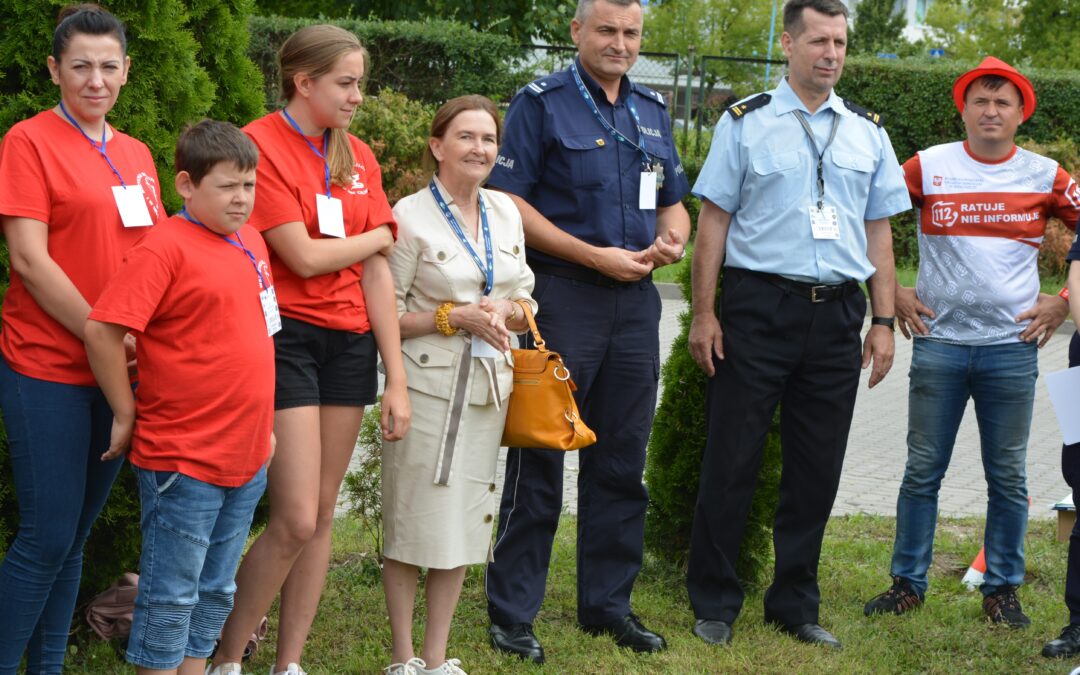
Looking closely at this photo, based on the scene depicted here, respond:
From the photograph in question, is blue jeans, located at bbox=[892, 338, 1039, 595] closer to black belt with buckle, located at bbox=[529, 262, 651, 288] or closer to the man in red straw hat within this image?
the man in red straw hat

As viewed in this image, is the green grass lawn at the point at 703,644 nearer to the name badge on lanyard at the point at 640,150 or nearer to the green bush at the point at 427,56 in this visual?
the name badge on lanyard at the point at 640,150

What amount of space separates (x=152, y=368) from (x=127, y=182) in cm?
57

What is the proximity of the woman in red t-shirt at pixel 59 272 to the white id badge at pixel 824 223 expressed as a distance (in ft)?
7.63

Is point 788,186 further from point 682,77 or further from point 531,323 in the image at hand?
point 682,77

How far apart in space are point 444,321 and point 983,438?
2523mm

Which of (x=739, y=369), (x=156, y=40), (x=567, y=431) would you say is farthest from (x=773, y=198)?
(x=156, y=40)

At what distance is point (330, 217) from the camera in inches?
148

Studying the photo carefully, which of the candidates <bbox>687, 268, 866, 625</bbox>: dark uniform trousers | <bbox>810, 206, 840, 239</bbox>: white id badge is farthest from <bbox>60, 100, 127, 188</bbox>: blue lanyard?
<bbox>810, 206, 840, 239</bbox>: white id badge

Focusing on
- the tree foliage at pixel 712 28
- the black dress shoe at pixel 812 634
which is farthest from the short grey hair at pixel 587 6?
the tree foliage at pixel 712 28

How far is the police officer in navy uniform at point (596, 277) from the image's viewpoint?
4.52 metres

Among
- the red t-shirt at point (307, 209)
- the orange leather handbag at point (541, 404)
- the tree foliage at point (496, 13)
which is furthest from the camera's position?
the tree foliage at point (496, 13)

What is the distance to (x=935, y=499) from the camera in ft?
17.5

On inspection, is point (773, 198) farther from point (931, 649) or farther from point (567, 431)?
point (931, 649)

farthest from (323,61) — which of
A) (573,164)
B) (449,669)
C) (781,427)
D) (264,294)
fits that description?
(781,427)
